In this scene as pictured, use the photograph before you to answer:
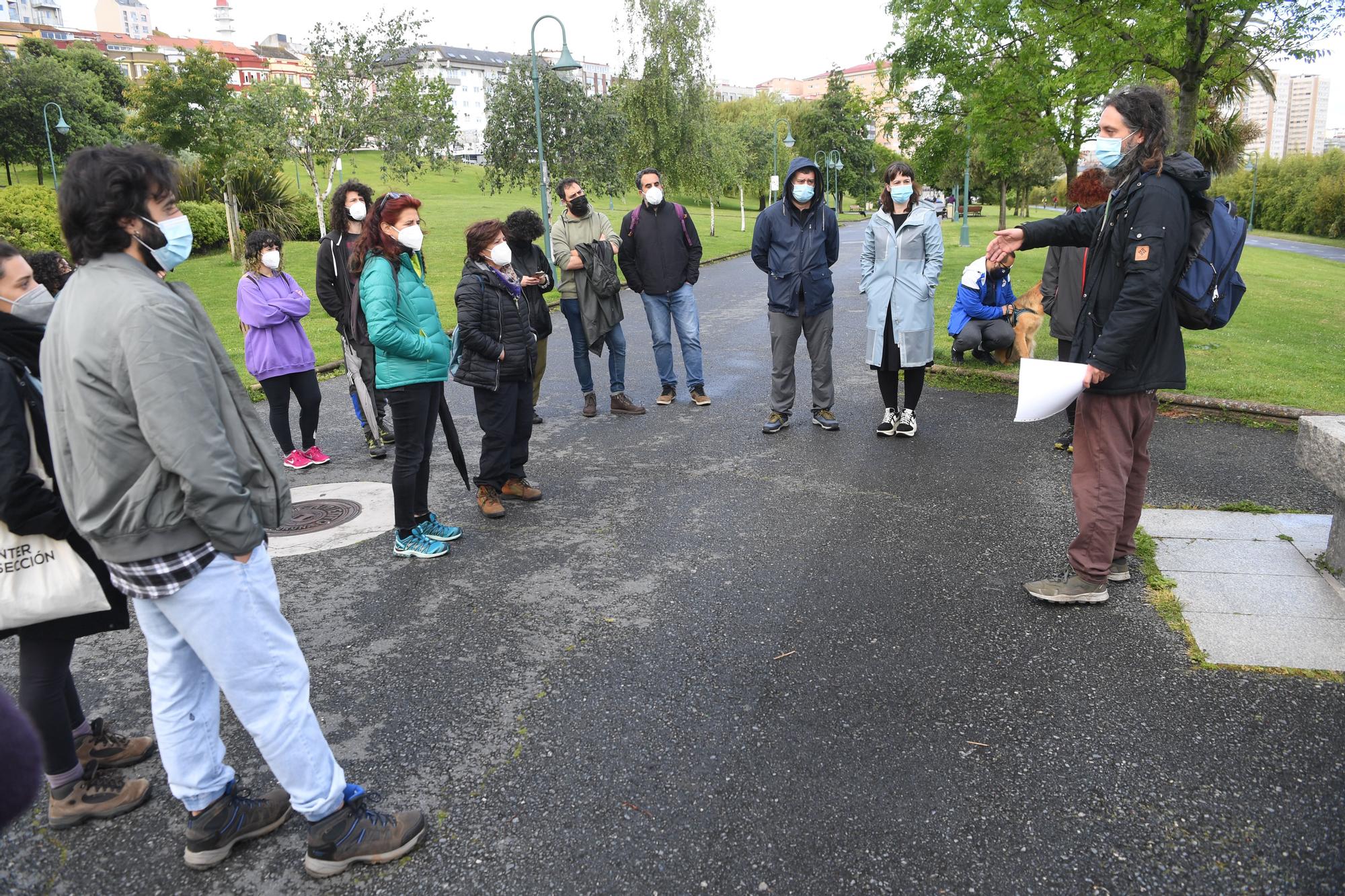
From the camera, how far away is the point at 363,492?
21.1 ft

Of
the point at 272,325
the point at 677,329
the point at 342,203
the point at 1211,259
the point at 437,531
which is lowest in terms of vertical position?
the point at 437,531

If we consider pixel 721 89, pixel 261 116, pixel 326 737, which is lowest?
pixel 326 737

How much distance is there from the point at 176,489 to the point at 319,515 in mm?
3784

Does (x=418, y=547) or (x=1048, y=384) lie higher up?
(x=1048, y=384)

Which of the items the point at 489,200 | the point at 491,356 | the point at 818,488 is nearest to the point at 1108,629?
the point at 818,488

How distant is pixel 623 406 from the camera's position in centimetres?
838

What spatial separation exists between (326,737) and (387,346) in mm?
2189

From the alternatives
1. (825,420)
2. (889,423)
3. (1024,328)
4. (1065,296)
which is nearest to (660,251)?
(825,420)

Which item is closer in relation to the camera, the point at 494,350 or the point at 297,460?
the point at 494,350

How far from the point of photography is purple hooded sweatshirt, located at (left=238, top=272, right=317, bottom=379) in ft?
21.7

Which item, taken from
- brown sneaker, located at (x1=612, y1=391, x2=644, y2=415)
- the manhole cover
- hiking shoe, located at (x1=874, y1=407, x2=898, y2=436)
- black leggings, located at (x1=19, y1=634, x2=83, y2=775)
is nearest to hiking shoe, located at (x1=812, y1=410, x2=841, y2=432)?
hiking shoe, located at (x1=874, y1=407, x2=898, y2=436)

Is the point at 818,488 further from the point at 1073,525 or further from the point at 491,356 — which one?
the point at 491,356

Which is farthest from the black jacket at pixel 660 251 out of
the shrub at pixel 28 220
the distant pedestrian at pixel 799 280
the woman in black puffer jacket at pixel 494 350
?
the shrub at pixel 28 220

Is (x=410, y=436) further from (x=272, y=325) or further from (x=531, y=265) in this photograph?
(x=531, y=265)
